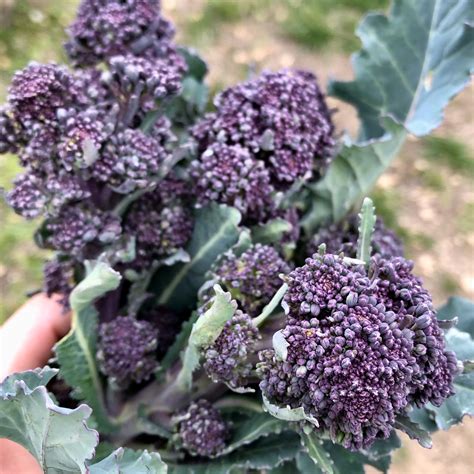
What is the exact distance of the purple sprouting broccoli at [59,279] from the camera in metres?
0.75

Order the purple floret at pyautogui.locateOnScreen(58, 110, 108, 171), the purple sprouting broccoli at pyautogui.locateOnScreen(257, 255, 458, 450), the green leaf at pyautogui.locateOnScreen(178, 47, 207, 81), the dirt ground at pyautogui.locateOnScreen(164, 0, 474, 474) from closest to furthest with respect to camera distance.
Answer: the purple sprouting broccoli at pyautogui.locateOnScreen(257, 255, 458, 450), the purple floret at pyautogui.locateOnScreen(58, 110, 108, 171), the green leaf at pyautogui.locateOnScreen(178, 47, 207, 81), the dirt ground at pyautogui.locateOnScreen(164, 0, 474, 474)

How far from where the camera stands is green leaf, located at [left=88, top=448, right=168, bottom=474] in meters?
0.57

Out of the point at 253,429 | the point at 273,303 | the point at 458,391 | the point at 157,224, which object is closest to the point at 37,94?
the point at 157,224

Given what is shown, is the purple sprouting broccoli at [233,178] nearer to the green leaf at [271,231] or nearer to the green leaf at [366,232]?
the green leaf at [271,231]

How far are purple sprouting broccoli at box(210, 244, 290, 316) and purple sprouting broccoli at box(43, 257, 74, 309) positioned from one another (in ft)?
0.64

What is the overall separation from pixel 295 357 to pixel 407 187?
146 centimetres

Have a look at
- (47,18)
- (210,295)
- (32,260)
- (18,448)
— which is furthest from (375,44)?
(47,18)

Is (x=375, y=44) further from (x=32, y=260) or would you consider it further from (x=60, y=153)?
(x=32, y=260)

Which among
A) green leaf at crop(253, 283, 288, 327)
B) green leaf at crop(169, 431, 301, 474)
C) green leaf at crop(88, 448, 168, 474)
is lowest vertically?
green leaf at crop(169, 431, 301, 474)

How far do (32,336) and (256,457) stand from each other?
311 millimetres

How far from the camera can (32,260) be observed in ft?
5.08

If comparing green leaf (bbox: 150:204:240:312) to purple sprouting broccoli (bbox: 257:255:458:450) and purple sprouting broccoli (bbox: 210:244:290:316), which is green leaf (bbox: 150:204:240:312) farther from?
purple sprouting broccoli (bbox: 257:255:458:450)

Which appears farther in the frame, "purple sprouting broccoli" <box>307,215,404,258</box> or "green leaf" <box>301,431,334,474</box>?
"purple sprouting broccoli" <box>307,215,404,258</box>

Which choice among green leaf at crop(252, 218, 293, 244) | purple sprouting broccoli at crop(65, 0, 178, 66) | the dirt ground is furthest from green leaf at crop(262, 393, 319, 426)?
the dirt ground
